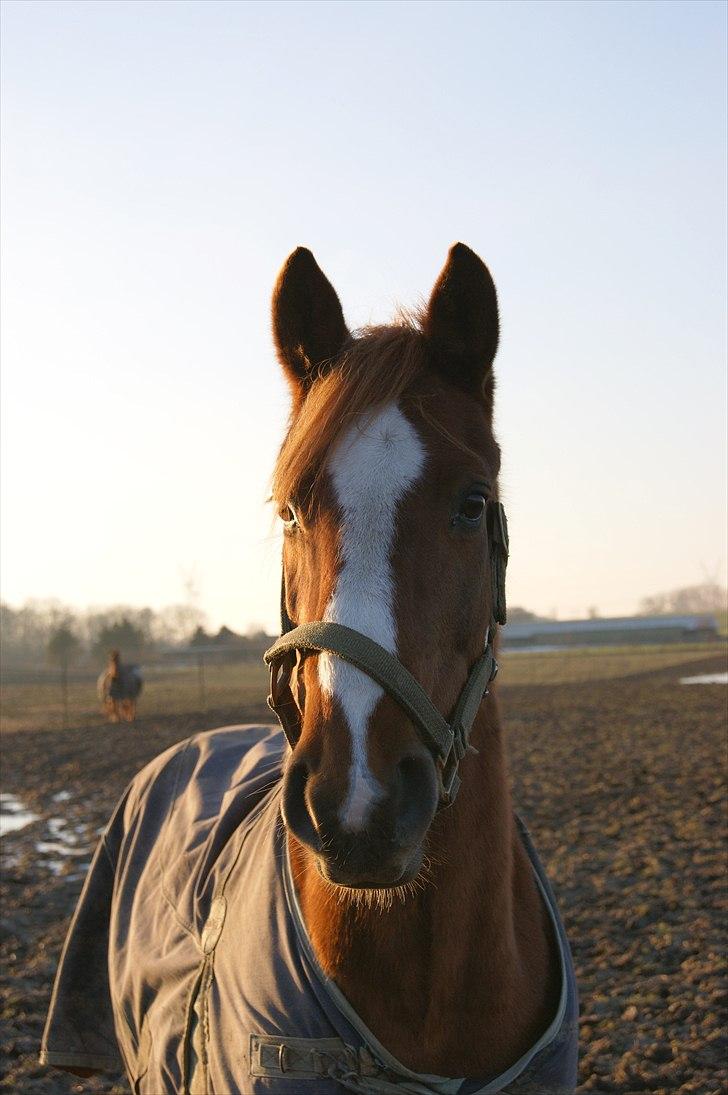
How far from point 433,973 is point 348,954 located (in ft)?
0.68

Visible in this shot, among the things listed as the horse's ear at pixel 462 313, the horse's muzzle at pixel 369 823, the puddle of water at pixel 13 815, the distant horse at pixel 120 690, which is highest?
the horse's ear at pixel 462 313

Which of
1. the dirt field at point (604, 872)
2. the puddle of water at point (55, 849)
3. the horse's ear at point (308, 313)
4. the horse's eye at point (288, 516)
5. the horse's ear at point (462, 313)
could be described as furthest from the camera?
the puddle of water at point (55, 849)

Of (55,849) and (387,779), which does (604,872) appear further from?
(387,779)

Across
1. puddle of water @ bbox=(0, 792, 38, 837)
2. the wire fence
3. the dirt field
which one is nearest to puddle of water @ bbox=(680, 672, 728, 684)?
the wire fence

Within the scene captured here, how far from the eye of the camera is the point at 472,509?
217cm

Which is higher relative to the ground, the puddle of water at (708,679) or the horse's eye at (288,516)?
the horse's eye at (288,516)

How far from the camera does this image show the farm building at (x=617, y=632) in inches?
1976

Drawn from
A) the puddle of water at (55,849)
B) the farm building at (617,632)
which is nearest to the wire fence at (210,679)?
the farm building at (617,632)

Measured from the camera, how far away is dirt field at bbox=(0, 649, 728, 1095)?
4.47m

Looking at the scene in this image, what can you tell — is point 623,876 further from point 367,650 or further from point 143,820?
point 367,650

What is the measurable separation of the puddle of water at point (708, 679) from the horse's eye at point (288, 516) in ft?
88.4

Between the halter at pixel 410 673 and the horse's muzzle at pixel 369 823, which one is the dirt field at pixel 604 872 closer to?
the halter at pixel 410 673

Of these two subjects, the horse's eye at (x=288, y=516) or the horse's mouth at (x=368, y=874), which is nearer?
the horse's mouth at (x=368, y=874)

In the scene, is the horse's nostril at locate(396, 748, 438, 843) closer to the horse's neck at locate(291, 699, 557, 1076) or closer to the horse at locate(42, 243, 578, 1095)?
the horse at locate(42, 243, 578, 1095)
